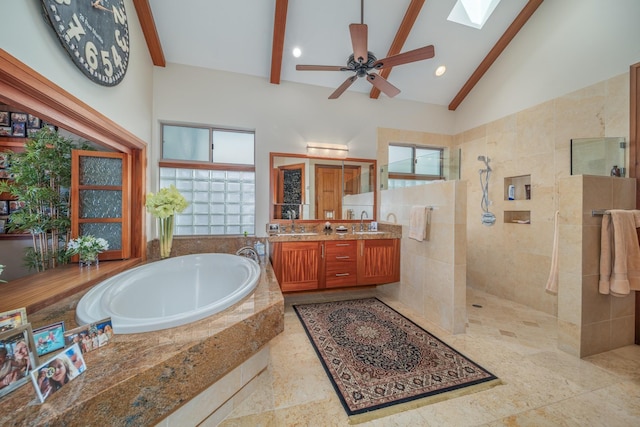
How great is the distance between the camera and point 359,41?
2.09 meters

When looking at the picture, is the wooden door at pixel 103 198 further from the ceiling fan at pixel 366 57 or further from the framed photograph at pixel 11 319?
the ceiling fan at pixel 366 57

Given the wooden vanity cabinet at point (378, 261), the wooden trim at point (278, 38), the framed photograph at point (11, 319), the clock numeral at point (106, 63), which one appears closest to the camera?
the framed photograph at point (11, 319)

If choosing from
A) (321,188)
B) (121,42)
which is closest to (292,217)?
(321,188)

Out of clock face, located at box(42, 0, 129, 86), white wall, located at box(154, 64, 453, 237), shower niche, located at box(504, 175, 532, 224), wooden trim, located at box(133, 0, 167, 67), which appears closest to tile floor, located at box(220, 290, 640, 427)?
shower niche, located at box(504, 175, 532, 224)

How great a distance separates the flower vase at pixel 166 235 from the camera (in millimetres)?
2701

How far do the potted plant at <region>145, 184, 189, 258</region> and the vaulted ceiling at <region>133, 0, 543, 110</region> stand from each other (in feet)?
5.42

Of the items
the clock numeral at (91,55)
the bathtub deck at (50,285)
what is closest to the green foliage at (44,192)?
the bathtub deck at (50,285)

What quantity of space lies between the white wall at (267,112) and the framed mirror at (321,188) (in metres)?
0.14

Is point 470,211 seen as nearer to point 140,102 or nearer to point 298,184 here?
point 298,184

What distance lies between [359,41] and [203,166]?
240cm

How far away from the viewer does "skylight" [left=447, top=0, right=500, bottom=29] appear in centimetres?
301

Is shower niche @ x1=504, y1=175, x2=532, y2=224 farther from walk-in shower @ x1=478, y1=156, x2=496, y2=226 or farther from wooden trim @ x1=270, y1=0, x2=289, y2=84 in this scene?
wooden trim @ x1=270, y1=0, x2=289, y2=84

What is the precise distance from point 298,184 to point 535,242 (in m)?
3.10

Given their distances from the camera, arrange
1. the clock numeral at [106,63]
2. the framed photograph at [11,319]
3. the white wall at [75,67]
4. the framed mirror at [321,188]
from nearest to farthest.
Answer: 1. the framed photograph at [11,319]
2. the white wall at [75,67]
3. the clock numeral at [106,63]
4. the framed mirror at [321,188]
